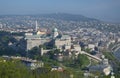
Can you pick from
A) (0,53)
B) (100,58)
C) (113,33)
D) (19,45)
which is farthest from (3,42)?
(113,33)

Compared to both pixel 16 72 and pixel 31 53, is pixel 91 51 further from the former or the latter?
pixel 16 72

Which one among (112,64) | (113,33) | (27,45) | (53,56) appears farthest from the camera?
(113,33)

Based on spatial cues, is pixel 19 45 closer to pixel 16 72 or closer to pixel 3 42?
pixel 3 42

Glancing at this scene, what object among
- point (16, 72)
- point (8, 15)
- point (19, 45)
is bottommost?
point (8, 15)

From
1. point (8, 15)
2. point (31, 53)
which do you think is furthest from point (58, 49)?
point (8, 15)

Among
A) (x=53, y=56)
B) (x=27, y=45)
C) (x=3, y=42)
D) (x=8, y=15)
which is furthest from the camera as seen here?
(x=8, y=15)

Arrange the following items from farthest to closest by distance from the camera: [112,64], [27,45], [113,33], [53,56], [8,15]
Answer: [8,15] → [113,33] → [27,45] → [53,56] → [112,64]

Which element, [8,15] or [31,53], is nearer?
[31,53]

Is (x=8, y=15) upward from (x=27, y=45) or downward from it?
downward

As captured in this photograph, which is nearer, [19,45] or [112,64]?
[112,64]
